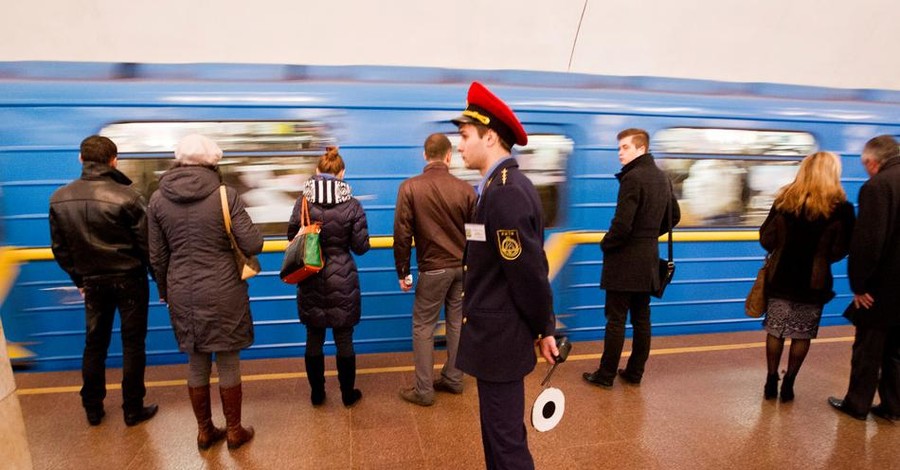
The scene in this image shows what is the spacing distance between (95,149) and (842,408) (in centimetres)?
494

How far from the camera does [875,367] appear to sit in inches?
114

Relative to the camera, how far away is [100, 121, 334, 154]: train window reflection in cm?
325

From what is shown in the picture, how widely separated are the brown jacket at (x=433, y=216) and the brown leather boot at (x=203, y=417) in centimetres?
131

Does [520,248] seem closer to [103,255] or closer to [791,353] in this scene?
[103,255]

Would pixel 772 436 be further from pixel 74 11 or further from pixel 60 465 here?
pixel 74 11

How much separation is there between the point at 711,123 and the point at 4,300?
18.4ft

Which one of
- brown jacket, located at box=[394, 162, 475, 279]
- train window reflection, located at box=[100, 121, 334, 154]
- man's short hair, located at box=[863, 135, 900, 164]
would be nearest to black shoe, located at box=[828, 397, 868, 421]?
man's short hair, located at box=[863, 135, 900, 164]

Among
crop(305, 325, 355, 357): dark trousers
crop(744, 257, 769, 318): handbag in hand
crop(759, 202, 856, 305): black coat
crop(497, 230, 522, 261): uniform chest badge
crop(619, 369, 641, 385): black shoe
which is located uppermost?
crop(497, 230, 522, 261): uniform chest badge

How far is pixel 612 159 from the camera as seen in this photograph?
394cm

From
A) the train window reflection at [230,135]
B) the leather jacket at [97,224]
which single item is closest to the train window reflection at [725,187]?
the train window reflection at [230,135]

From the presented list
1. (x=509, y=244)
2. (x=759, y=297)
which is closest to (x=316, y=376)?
(x=509, y=244)

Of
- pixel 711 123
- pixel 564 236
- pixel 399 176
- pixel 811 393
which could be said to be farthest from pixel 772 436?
pixel 399 176

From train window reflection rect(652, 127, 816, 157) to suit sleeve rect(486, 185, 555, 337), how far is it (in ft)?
9.08

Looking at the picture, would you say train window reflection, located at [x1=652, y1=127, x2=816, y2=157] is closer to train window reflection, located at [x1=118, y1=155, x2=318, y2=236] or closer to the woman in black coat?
the woman in black coat
